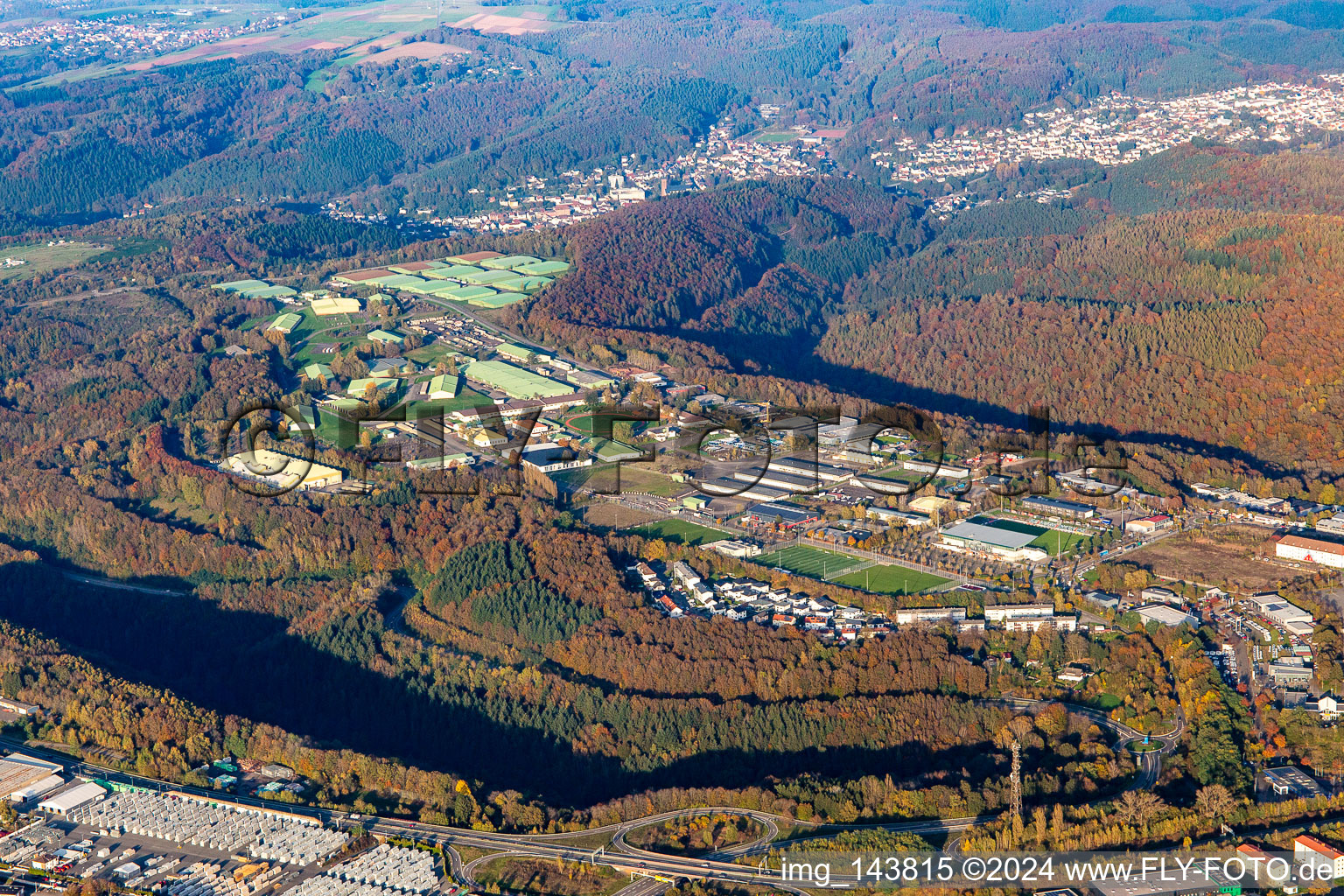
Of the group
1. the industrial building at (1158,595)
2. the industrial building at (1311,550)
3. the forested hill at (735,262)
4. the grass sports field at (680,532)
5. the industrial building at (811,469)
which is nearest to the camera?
the industrial building at (1158,595)

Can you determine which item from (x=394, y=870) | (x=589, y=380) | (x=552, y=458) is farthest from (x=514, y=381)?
(x=394, y=870)

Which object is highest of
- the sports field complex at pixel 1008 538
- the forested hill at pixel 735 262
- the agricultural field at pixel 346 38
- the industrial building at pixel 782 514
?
the agricultural field at pixel 346 38

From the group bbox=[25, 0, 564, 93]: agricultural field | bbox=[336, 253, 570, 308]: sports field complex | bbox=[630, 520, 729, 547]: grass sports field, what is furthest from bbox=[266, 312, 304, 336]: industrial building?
bbox=[25, 0, 564, 93]: agricultural field

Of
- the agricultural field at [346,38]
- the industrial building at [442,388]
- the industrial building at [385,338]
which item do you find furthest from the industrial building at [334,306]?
the agricultural field at [346,38]

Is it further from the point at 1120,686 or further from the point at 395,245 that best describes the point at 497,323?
the point at 1120,686

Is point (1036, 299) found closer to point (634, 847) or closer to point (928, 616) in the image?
point (928, 616)

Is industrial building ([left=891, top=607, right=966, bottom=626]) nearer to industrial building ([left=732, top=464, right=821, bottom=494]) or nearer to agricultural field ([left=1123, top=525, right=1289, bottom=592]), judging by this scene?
agricultural field ([left=1123, top=525, right=1289, bottom=592])

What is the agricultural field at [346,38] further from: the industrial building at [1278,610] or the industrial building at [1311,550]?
the industrial building at [1278,610]
